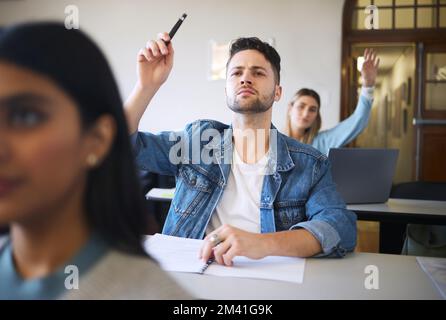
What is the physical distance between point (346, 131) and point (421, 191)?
23.7 inches

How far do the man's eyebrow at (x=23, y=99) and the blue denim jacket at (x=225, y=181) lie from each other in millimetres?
704

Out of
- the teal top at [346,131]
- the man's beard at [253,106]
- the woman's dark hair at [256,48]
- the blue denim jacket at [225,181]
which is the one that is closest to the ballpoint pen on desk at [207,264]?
the blue denim jacket at [225,181]

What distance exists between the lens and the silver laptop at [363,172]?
63.8 inches

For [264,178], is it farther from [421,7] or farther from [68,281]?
[421,7]

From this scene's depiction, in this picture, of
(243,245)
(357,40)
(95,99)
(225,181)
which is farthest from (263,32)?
(95,99)

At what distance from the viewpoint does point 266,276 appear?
695 mm

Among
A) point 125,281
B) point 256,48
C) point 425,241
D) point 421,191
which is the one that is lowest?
point 425,241

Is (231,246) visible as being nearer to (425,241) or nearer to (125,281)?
(125,281)

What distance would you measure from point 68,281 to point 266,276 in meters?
0.46

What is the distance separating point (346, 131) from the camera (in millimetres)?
2453

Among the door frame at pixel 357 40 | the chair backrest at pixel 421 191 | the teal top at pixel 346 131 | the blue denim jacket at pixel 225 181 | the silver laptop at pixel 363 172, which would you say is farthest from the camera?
the door frame at pixel 357 40

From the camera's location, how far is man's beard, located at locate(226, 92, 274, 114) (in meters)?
0.95

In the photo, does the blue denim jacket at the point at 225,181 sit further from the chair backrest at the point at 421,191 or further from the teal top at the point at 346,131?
the teal top at the point at 346,131
